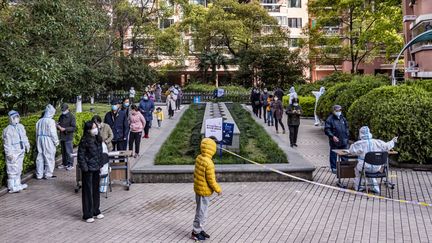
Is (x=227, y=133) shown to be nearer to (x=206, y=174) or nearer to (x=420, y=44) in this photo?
(x=206, y=174)

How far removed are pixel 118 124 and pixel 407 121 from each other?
7877 mm

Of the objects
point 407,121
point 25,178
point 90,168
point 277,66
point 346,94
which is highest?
point 277,66

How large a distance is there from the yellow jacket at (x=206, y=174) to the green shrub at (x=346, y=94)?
12.5 metres

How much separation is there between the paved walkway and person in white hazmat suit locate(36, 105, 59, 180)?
71cm

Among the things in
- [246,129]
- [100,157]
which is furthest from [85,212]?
[246,129]

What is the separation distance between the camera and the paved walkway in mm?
7184

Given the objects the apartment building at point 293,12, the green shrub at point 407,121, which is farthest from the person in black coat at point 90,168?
the apartment building at point 293,12

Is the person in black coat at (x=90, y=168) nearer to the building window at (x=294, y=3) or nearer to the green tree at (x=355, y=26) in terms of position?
the green tree at (x=355, y=26)

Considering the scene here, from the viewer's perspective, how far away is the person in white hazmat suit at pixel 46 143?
1156cm

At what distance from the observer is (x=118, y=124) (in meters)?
12.5

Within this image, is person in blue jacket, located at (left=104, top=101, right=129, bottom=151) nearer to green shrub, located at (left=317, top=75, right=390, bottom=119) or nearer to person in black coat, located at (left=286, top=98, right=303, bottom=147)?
person in black coat, located at (left=286, top=98, right=303, bottom=147)

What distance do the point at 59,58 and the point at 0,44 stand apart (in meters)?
2.70

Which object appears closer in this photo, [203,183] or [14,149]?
[203,183]

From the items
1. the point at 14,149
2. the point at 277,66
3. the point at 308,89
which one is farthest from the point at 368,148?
the point at 277,66
